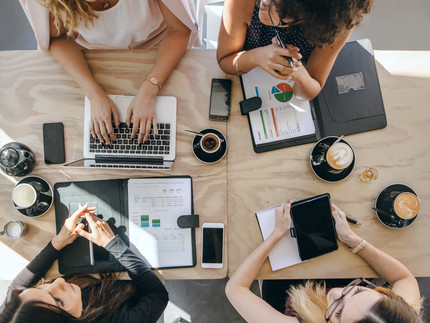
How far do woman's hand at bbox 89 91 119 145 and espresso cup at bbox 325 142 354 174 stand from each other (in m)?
0.82

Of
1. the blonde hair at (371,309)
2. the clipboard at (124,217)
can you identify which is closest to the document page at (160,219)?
the clipboard at (124,217)

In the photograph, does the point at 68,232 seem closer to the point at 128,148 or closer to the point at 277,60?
the point at 128,148

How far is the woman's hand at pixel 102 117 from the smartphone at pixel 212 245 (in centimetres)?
50

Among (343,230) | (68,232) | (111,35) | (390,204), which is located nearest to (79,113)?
(111,35)

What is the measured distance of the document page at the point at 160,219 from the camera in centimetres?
114

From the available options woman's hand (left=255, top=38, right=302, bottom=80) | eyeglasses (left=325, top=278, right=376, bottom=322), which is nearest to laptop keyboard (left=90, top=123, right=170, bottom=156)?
woman's hand (left=255, top=38, right=302, bottom=80)

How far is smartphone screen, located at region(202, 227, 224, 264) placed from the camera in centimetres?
114

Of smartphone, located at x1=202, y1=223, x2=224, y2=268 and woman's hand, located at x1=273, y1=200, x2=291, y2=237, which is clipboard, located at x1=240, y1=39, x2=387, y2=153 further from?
smartphone, located at x1=202, y1=223, x2=224, y2=268

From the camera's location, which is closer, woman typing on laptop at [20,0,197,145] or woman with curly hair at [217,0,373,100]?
woman with curly hair at [217,0,373,100]

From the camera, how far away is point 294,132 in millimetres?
1204

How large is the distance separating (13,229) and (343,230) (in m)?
1.24

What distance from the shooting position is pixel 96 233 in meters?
1.10

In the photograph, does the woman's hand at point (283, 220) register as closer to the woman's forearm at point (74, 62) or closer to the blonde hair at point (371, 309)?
the blonde hair at point (371, 309)

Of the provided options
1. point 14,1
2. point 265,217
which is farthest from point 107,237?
point 14,1
